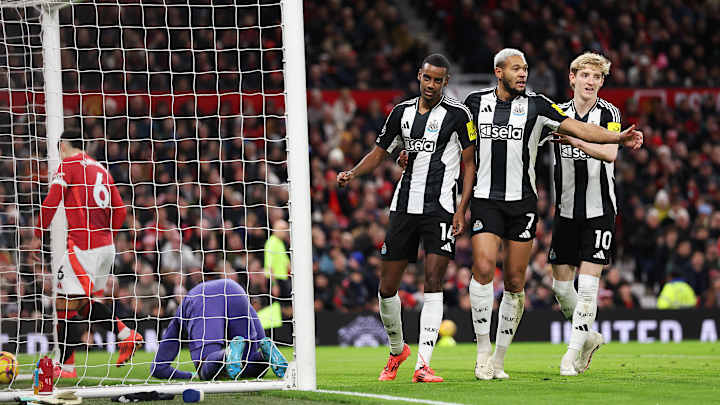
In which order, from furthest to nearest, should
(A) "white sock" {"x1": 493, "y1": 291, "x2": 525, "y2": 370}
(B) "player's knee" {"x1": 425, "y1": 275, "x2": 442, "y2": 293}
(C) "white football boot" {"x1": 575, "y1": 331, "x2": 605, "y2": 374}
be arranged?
(C) "white football boot" {"x1": 575, "y1": 331, "x2": 605, "y2": 374}, (A) "white sock" {"x1": 493, "y1": 291, "x2": 525, "y2": 370}, (B) "player's knee" {"x1": 425, "y1": 275, "x2": 442, "y2": 293}

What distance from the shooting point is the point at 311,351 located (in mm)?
7133

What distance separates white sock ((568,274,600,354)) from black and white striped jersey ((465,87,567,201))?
854mm

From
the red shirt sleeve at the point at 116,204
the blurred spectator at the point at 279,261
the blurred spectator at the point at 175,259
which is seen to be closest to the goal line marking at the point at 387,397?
the red shirt sleeve at the point at 116,204

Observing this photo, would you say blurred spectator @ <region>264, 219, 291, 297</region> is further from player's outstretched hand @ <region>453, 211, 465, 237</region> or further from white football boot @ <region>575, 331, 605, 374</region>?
player's outstretched hand @ <region>453, 211, 465, 237</region>

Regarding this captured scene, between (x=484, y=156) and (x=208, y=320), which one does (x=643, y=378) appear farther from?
(x=208, y=320)

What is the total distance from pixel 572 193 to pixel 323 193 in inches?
397

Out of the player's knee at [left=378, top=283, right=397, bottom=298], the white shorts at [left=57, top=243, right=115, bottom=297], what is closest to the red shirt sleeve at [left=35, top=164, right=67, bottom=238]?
the white shorts at [left=57, top=243, right=115, bottom=297]

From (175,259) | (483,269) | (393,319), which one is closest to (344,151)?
(175,259)

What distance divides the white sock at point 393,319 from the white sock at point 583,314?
1.33 m

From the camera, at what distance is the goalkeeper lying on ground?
8.14 metres

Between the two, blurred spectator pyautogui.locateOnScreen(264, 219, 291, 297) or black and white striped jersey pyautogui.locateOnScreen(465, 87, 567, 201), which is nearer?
black and white striped jersey pyautogui.locateOnScreen(465, 87, 567, 201)

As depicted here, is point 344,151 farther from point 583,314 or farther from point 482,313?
point 482,313

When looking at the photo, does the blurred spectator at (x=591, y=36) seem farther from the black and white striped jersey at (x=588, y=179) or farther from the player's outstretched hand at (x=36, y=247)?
the black and white striped jersey at (x=588, y=179)

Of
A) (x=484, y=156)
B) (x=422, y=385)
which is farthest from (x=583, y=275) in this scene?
(x=422, y=385)
